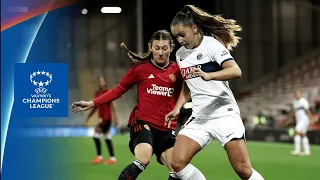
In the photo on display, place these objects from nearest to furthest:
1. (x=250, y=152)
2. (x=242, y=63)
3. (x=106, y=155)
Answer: (x=106, y=155), (x=250, y=152), (x=242, y=63)

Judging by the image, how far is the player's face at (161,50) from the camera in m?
6.06

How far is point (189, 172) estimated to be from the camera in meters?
5.62

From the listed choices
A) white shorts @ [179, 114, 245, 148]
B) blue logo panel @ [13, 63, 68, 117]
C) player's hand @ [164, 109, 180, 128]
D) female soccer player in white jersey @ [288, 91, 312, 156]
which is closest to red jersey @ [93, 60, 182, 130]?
player's hand @ [164, 109, 180, 128]

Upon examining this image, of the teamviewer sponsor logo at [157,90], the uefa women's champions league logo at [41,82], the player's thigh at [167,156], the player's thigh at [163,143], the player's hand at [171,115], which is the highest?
the uefa women's champions league logo at [41,82]

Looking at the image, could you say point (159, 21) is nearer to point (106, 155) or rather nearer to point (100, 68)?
point (106, 155)

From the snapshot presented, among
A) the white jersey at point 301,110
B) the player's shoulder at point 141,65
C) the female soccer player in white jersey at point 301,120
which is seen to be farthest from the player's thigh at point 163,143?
the white jersey at point 301,110

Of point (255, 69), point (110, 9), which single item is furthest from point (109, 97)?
point (255, 69)

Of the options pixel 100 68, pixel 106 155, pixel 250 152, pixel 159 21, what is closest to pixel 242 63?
pixel 100 68

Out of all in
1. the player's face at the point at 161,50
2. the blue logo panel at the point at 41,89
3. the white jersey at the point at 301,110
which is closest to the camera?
the blue logo panel at the point at 41,89

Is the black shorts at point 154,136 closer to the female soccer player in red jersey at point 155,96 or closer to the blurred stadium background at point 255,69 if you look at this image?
the female soccer player in red jersey at point 155,96

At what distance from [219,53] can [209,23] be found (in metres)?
0.39

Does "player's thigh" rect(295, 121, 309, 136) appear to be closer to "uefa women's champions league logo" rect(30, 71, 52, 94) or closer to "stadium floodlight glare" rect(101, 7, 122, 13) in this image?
"stadium floodlight glare" rect(101, 7, 122, 13)

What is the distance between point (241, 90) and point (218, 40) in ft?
55.5

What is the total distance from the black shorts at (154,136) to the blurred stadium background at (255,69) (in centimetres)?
180
